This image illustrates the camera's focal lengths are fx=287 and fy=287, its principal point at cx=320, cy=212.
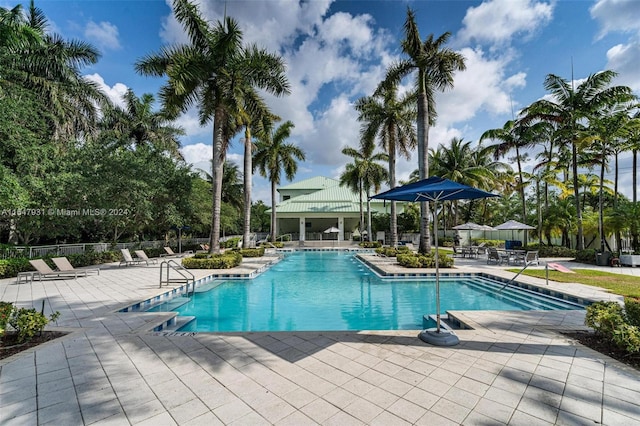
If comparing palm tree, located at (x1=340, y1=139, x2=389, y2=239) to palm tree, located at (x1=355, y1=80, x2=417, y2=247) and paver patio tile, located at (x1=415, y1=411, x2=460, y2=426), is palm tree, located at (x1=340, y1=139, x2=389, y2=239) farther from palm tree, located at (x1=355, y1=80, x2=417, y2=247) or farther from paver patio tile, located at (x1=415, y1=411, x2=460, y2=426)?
paver patio tile, located at (x1=415, y1=411, x2=460, y2=426)

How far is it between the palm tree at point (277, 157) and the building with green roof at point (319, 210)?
491 cm

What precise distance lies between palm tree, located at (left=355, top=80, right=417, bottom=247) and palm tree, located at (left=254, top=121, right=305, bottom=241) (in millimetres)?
8204

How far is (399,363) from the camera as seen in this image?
3828 mm

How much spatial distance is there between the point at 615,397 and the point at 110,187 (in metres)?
18.4

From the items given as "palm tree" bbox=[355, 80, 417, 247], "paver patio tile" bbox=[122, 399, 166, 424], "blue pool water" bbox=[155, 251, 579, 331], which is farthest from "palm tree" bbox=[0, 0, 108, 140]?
"paver patio tile" bbox=[122, 399, 166, 424]

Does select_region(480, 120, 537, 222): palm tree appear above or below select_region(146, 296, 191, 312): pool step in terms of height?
above

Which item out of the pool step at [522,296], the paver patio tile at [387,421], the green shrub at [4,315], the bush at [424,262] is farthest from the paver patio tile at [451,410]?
the bush at [424,262]

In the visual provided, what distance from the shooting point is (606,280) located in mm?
9867

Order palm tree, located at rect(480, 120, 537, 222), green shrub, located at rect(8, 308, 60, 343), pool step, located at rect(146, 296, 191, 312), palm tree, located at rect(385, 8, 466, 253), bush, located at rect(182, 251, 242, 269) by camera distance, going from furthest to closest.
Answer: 1. palm tree, located at rect(480, 120, 537, 222)
2. palm tree, located at rect(385, 8, 466, 253)
3. bush, located at rect(182, 251, 242, 269)
4. pool step, located at rect(146, 296, 191, 312)
5. green shrub, located at rect(8, 308, 60, 343)

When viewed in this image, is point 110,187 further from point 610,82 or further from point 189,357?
point 610,82

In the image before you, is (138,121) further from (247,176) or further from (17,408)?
(17,408)

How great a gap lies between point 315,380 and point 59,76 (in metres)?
22.8

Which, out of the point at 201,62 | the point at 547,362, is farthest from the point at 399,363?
the point at 201,62

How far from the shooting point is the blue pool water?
23.1 feet
